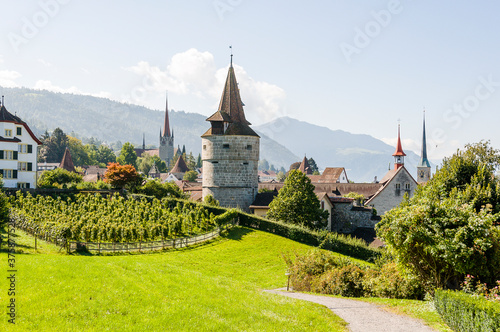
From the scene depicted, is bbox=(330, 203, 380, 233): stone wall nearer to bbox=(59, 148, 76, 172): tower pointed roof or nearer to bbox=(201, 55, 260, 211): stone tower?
bbox=(201, 55, 260, 211): stone tower

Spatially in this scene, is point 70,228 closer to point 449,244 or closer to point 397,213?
point 397,213

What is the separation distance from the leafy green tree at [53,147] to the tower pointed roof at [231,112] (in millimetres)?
85727

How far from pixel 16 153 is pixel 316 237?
38590 mm

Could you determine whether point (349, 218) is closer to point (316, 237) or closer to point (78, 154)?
point (316, 237)

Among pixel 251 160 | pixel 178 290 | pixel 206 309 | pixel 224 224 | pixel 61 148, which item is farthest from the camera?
pixel 61 148

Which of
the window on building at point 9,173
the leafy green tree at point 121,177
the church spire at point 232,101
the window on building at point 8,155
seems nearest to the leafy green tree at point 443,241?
the church spire at point 232,101

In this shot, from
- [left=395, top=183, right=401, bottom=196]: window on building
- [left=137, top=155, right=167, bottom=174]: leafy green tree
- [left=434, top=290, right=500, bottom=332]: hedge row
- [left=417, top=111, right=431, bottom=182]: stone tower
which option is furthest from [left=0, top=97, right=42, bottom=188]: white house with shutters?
[left=137, top=155, right=167, bottom=174]: leafy green tree

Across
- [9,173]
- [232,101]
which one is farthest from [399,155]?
[9,173]

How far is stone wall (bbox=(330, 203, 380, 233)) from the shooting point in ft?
182

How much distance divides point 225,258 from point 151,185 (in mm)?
24003

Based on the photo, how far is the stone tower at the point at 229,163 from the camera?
174ft

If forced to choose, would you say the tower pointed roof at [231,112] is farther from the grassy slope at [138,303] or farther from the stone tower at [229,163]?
the grassy slope at [138,303]

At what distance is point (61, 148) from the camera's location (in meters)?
128

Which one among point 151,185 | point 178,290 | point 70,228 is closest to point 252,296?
point 178,290
